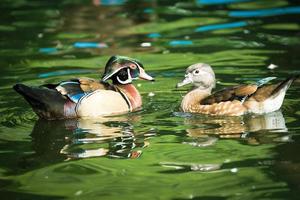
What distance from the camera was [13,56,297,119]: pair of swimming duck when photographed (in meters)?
9.80

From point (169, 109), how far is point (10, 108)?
212cm

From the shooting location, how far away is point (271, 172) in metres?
7.59

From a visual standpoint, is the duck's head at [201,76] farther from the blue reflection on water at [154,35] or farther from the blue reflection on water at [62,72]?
the blue reflection on water at [154,35]

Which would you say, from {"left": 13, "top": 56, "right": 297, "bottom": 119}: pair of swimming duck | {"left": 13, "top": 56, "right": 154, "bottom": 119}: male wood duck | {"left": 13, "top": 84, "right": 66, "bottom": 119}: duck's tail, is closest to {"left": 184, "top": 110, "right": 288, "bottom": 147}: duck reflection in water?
{"left": 13, "top": 56, "right": 297, "bottom": 119}: pair of swimming duck

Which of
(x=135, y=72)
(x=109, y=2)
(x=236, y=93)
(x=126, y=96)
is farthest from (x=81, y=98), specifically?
(x=109, y=2)

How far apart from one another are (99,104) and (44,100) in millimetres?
725

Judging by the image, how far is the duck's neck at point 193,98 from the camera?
10.2m

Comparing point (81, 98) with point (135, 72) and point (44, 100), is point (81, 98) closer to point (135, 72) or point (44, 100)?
point (44, 100)

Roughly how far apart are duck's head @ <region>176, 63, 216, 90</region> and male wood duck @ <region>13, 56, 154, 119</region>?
77 centimetres

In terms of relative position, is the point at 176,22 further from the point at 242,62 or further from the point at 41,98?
the point at 41,98

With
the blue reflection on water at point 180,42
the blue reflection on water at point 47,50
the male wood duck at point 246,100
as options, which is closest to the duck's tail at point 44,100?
the male wood duck at point 246,100

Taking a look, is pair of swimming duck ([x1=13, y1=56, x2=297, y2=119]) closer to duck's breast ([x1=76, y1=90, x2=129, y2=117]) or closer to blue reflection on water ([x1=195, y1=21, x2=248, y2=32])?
duck's breast ([x1=76, y1=90, x2=129, y2=117])

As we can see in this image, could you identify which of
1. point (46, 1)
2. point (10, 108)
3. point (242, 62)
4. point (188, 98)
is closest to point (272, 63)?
point (242, 62)

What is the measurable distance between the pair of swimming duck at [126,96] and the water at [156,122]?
158mm
